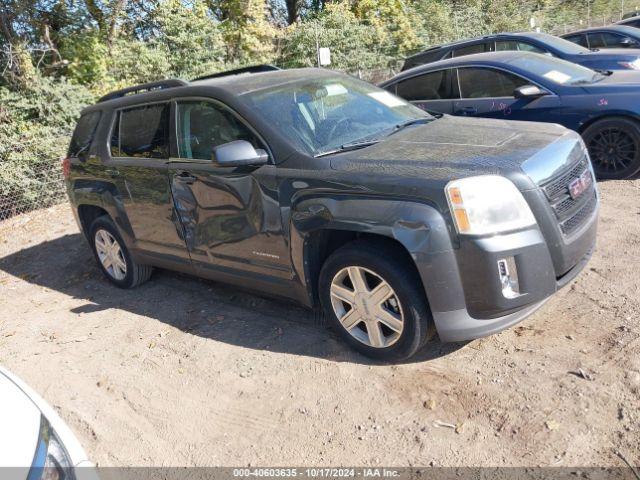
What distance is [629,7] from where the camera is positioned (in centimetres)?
3038

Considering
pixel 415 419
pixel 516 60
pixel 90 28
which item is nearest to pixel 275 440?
pixel 415 419

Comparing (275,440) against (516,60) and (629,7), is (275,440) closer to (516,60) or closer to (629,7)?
(516,60)

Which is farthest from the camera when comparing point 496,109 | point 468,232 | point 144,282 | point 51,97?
point 51,97

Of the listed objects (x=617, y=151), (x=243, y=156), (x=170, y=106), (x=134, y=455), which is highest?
(x=170, y=106)

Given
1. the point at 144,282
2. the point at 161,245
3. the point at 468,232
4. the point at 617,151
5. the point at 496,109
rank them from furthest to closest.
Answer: the point at 496,109, the point at 617,151, the point at 144,282, the point at 161,245, the point at 468,232

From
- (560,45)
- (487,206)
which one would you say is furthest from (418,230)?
(560,45)

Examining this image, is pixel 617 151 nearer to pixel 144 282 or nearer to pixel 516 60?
pixel 516 60

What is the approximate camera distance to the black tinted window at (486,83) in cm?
648

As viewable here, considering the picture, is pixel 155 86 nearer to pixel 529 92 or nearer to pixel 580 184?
pixel 580 184

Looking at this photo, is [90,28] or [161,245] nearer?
[161,245]

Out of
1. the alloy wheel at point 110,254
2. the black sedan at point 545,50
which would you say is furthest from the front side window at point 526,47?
the alloy wheel at point 110,254

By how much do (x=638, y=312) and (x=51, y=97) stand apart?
9656 mm

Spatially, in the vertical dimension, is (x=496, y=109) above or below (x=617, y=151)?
above

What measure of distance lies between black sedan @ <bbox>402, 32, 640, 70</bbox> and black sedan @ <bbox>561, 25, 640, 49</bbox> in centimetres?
289
